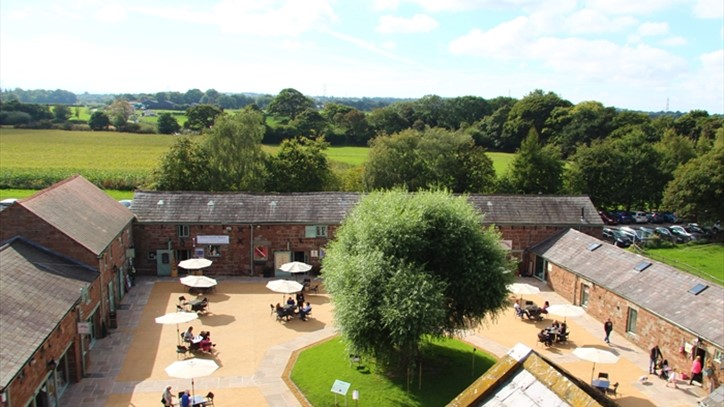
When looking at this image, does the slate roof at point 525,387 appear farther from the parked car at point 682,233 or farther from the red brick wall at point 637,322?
the parked car at point 682,233

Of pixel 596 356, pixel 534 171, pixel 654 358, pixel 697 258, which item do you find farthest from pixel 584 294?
pixel 534 171

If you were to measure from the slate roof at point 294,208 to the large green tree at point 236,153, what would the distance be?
10962mm

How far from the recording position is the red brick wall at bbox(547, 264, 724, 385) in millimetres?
23156

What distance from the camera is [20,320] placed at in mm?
18219

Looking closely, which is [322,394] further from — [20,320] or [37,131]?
[37,131]

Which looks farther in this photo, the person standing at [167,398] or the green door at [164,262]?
the green door at [164,262]

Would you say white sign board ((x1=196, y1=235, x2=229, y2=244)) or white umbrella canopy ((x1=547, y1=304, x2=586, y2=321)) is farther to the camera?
white sign board ((x1=196, y1=235, x2=229, y2=244))

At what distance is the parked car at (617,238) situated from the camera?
45.5 meters

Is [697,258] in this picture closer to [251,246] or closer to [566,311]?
[566,311]

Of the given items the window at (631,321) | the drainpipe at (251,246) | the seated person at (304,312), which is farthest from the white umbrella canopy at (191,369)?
the window at (631,321)

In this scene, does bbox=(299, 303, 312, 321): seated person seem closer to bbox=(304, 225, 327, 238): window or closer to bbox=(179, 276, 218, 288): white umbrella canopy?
bbox=(179, 276, 218, 288): white umbrella canopy

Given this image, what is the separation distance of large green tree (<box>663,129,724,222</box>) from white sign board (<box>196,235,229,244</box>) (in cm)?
3929

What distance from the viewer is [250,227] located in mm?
35625

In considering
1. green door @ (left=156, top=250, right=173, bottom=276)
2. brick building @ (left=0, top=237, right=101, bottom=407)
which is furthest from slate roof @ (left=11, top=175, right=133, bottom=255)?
green door @ (left=156, top=250, right=173, bottom=276)
